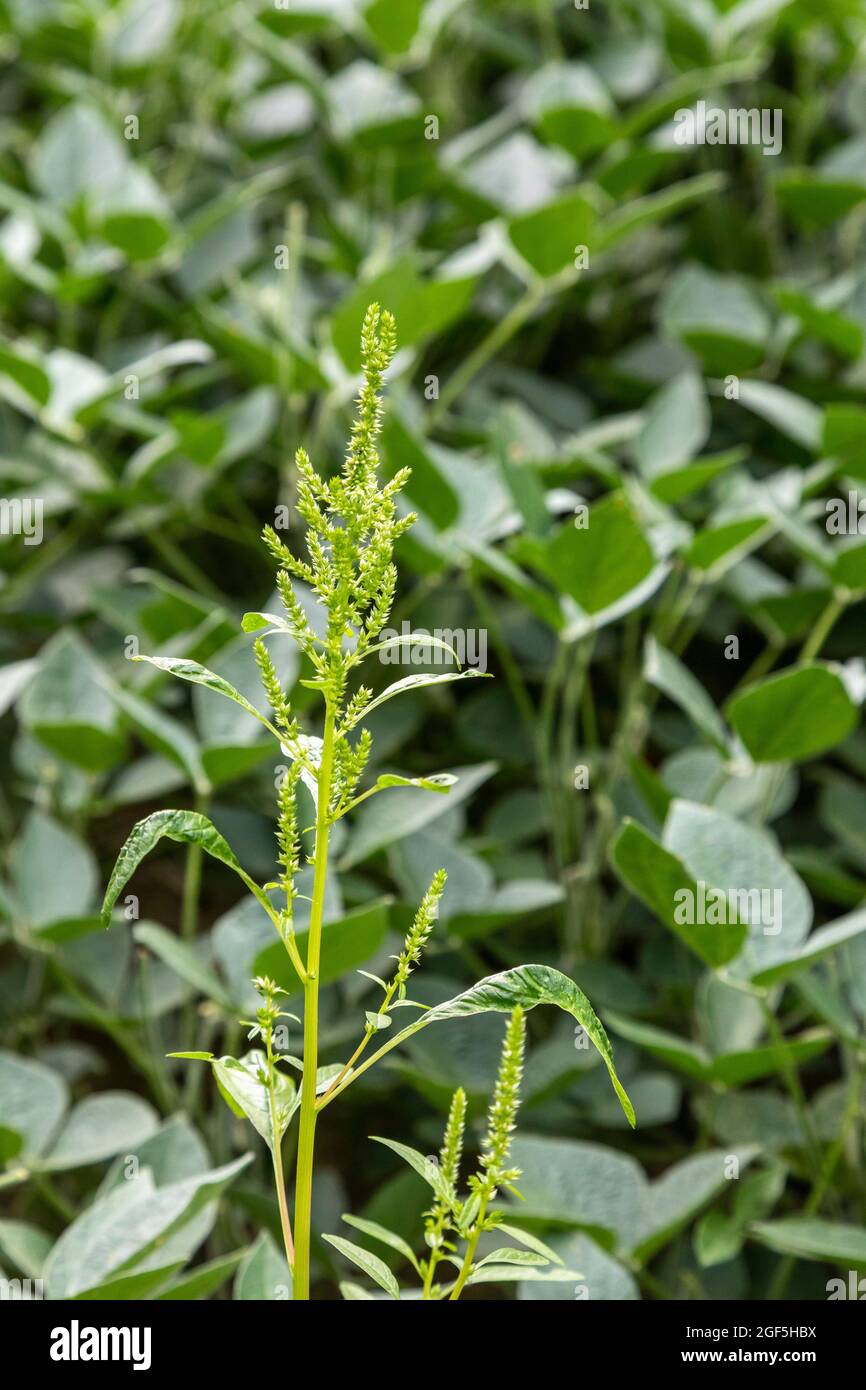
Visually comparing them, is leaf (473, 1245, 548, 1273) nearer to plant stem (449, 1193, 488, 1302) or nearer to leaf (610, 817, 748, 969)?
plant stem (449, 1193, 488, 1302)

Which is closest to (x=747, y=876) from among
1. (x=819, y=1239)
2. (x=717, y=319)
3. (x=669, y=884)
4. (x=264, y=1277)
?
(x=669, y=884)

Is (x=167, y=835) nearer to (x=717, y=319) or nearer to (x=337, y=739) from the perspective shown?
(x=337, y=739)

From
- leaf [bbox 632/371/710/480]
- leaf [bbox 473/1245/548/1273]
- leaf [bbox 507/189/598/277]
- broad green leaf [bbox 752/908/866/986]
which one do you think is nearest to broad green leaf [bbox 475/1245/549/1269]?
leaf [bbox 473/1245/548/1273]

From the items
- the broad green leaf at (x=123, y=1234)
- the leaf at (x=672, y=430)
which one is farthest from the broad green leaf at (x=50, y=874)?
the leaf at (x=672, y=430)

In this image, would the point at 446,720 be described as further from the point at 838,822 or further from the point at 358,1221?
the point at 358,1221

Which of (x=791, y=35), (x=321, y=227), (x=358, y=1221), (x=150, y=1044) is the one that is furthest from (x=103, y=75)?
(x=358, y=1221)
